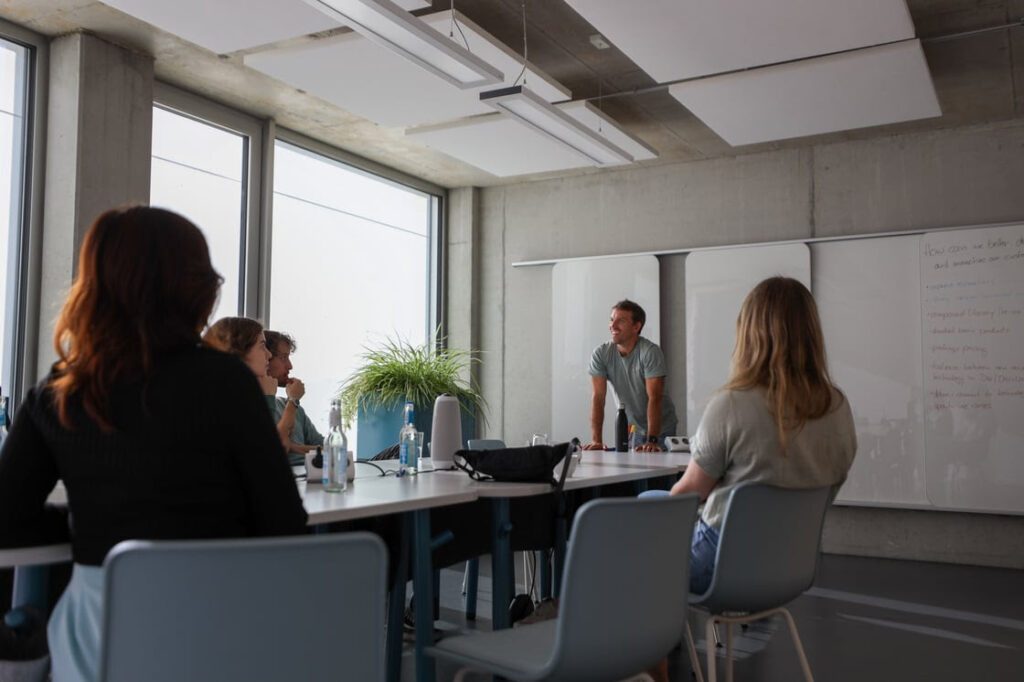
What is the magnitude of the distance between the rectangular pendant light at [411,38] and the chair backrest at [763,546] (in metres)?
2.18

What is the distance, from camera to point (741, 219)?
260 inches

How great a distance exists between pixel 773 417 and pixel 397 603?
1.35 m

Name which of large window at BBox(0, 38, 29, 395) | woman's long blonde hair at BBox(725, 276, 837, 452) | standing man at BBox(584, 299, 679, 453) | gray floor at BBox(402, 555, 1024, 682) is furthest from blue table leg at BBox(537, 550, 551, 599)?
large window at BBox(0, 38, 29, 395)

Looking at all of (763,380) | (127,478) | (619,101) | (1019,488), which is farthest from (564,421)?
(127,478)

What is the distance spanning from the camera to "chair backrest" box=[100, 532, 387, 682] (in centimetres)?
122

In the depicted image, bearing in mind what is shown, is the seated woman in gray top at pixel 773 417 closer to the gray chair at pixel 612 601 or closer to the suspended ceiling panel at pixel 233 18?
the gray chair at pixel 612 601

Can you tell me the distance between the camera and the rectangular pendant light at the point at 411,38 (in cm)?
330

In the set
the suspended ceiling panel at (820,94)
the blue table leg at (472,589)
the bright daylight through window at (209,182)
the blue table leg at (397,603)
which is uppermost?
the suspended ceiling panel at (820,94)

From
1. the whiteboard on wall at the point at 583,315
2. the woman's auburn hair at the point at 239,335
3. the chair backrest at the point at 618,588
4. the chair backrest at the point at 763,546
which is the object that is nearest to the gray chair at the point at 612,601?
the chair backrest at the point at 618,588

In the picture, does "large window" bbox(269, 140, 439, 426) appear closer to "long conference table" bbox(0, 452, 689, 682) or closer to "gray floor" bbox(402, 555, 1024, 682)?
"gray floor" bbox(402, 555, 1024, 682)

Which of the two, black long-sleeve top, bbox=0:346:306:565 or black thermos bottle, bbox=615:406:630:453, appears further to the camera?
black thermos bottle, bbox=615:406:630:453

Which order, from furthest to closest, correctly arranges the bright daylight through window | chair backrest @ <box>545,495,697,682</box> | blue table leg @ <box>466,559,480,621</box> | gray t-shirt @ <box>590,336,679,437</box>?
the bright daylight through window < gray t-shirt @ <box>590,336,679,437</box> < blue table leg @ <box>466,559,480,621</box> < chair backrest @ <box>545,495,697,682</box>

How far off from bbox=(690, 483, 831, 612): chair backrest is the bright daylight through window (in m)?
3.91

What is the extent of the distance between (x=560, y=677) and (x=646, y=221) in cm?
552
